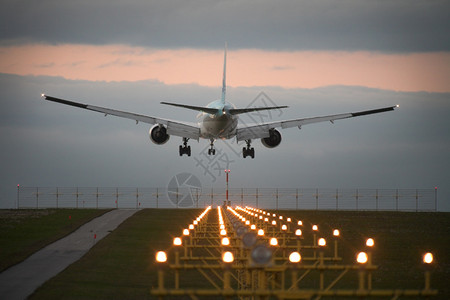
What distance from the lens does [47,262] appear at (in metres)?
46.2

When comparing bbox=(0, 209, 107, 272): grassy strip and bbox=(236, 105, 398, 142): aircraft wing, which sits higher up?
bbox=(236, 105, 398, 142): aircraft wing

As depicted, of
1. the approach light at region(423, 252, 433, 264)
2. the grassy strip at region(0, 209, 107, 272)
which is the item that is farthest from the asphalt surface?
the approach light at region(423, 252, 433, 264)

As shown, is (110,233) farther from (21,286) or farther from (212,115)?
(21,286)

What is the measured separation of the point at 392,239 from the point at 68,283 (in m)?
32.6

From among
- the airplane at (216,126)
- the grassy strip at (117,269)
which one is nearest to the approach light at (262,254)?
the grassy strip at (117,269)

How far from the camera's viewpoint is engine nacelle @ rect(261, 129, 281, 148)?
7838 cm

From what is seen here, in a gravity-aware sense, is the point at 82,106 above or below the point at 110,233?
above

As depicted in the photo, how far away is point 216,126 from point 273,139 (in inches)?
395

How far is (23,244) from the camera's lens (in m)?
56.7

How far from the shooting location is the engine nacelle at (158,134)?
7344 cm

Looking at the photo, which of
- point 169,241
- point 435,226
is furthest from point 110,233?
point 435,226

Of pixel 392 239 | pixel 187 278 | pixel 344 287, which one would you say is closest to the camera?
pixel 344 287

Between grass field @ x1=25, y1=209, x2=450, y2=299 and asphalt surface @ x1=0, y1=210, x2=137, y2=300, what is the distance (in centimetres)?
82

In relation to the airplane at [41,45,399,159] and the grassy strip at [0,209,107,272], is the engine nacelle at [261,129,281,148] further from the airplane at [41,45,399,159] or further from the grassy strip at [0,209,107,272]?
the grassy strip at [0,209,107,272]
